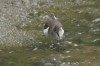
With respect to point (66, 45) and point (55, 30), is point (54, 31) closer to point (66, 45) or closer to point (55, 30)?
point (55, 30)

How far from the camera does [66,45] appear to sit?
25.9 metres

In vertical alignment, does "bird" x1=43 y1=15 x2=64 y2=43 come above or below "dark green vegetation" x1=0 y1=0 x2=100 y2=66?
above

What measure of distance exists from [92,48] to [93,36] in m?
3.31

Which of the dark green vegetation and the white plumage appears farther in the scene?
the white plumage

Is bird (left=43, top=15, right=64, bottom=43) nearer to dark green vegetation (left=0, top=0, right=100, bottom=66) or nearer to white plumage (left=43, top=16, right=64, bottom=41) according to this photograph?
white plumage (left=43, top=16, right=64, bottom=41)

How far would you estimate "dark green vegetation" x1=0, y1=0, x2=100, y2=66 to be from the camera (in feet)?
73.0

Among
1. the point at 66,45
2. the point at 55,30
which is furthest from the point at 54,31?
the point at 66,45

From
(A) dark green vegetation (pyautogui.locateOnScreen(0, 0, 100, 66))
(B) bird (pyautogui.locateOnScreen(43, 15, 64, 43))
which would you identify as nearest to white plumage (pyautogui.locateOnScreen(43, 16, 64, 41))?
(B) bird (pyautogui.locateOnScreen(43, 15, 64, 43))

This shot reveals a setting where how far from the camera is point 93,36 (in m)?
27.6

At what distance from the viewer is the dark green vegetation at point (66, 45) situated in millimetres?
22266

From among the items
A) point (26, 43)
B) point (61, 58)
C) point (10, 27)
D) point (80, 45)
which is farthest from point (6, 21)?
point (61, 58)

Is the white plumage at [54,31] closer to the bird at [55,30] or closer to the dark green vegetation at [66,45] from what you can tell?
the bird at [55,30]

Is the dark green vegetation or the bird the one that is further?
the bird

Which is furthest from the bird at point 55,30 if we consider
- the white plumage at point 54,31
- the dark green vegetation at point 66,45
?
the dark green vegetation at point 66,45
